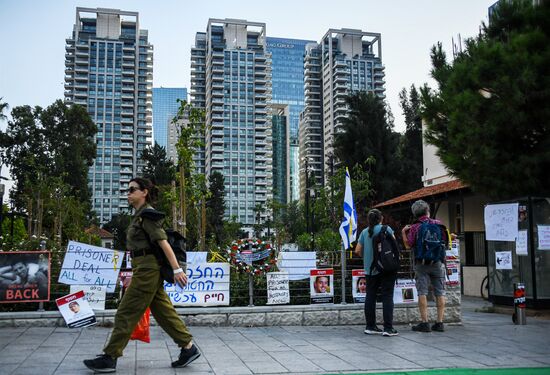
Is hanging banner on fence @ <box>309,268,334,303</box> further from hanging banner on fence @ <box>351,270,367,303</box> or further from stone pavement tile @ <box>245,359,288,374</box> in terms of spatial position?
stone pavement tile @ <box>245,359,288,374</box>

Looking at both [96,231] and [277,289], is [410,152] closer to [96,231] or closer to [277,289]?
[96,231]

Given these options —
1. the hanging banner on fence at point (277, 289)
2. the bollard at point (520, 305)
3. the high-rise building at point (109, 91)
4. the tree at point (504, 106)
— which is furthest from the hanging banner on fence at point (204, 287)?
the high-rise building at point (109, 91)

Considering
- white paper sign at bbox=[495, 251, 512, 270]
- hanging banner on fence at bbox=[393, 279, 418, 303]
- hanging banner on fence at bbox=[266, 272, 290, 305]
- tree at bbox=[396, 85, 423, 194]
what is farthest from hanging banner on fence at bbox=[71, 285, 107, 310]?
tree at bbox=[396, 85, 423, 194]

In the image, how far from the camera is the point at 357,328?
28.6ft

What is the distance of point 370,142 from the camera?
42219 millimetres

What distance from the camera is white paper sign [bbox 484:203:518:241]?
10.5 m

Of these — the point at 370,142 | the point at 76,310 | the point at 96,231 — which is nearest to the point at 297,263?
the point at 76,310

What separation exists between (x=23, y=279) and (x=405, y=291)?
6.17 metres

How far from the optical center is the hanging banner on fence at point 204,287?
343 inches

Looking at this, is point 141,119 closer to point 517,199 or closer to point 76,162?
point 76,162

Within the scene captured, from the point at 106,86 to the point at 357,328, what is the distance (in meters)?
137

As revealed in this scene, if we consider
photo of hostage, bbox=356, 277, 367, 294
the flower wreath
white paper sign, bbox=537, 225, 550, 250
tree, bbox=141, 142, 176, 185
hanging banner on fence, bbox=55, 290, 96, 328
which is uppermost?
tree, bbox=141, 142, 176, 185

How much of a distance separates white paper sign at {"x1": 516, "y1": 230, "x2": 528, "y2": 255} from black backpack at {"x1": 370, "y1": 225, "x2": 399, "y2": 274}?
3898 mm

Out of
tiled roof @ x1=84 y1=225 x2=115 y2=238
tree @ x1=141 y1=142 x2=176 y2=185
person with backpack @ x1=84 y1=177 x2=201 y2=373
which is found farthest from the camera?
tree @ x1=141 y1=142 x2=176 y2=185
